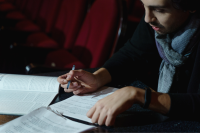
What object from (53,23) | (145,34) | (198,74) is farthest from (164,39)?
(53,23)

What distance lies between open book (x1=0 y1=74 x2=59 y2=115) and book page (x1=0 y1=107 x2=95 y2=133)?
6 centimetres

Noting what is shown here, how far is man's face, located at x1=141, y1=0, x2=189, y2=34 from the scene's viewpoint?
2.42 ft

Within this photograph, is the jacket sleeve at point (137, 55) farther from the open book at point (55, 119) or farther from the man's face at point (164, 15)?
the open book at point (55, 119)

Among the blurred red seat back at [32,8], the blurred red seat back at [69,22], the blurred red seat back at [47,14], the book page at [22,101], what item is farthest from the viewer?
the blurred red seat back at [32,8]

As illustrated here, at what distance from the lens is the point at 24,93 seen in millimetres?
820

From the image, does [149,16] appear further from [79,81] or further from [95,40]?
[95,40]

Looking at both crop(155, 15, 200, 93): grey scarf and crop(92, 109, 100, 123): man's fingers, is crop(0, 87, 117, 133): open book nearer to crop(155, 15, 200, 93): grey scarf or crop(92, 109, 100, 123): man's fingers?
crop(92, 109, 100, 123): man's fingers

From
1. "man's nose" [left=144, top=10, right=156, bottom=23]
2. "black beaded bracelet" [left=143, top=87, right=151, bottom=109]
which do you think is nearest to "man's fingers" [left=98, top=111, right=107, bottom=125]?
"black beaded bracelet" [left=143, top=87, right=151, bottom=109]

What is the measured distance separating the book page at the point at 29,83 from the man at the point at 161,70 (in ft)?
0.18

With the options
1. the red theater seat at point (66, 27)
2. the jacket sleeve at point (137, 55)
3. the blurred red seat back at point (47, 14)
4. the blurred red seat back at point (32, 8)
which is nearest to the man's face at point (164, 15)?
the jacket sleeve at point (137, 55)

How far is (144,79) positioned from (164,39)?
473 millimetres

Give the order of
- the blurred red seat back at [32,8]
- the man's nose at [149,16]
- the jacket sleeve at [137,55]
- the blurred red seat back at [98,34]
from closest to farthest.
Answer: the man's nose at [149,16]
the jacket sleeve at [137,55]
the blurred red seat back at [98,34]
the blurred red seat back at [32,8]

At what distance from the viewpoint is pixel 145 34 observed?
41.6 inches

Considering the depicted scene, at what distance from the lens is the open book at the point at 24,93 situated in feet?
2.31
